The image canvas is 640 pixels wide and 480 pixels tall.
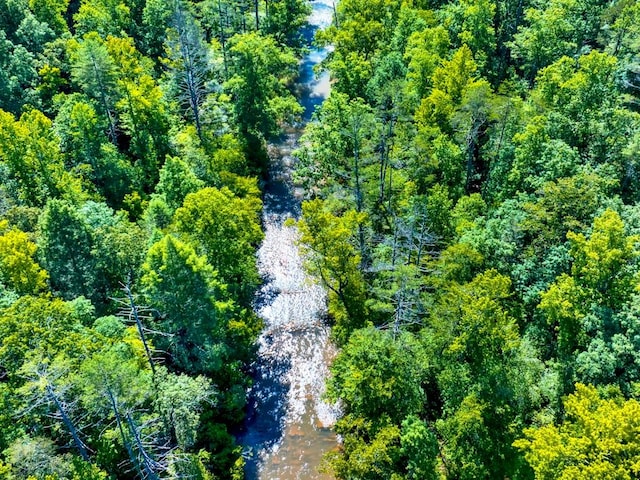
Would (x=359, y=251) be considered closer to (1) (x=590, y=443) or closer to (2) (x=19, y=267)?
(1) (x=590, y=443)

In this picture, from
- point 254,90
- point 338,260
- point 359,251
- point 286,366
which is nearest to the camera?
point 338,260

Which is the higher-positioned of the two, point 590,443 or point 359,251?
point 359,251

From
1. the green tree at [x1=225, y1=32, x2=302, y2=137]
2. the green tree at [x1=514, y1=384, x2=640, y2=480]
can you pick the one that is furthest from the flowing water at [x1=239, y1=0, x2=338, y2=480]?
the green tree at [x1=514, y1=384, x2=640, y2=480]

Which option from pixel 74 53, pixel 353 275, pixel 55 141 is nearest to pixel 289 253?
pixel 353 275

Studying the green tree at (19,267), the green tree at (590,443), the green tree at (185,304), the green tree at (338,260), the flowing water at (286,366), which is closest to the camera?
the green tree at (590,443)

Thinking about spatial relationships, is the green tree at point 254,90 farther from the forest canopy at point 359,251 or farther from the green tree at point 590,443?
the green tree at point 590,443

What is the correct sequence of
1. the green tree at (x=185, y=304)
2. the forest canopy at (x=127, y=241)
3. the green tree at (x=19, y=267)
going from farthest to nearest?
the green tree at (x=19, y=267) < the green tree at (x=185, y=304) < the forest canopy at (x=127, y=241)

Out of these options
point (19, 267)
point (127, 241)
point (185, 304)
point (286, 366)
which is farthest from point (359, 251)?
point (19, 267)

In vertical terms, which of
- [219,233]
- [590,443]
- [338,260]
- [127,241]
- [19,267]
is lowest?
[590,443]

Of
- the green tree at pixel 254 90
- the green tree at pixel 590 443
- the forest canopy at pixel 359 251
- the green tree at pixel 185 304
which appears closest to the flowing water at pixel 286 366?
the forest canopy at pixel 359 251

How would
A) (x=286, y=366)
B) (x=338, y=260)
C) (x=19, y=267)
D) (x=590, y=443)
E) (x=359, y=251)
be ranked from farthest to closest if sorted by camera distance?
(x=359, y=251)
(x=286, y=366)
(x=338, y=260)
(x=19, y=267)
(x=590, y=443)
